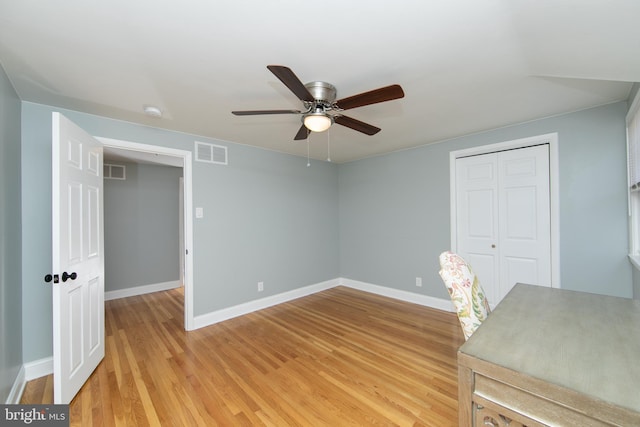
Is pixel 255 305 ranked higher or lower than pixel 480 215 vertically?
lower

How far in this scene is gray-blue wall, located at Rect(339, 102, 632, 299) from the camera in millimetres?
2404

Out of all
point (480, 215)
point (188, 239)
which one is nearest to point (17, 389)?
point (188, 239)

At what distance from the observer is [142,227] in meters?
4.61

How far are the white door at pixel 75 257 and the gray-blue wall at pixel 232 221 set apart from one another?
39 centimetres

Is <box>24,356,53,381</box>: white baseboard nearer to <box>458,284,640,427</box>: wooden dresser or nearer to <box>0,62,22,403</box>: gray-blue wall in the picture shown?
<box>0,62,22,403</box>: gray-blue wall

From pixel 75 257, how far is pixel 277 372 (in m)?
1.82

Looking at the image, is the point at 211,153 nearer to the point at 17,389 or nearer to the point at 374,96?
the point at 374,96

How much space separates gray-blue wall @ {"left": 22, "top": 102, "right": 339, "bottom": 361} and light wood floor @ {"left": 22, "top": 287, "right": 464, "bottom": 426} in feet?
1.69

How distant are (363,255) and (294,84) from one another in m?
3.51

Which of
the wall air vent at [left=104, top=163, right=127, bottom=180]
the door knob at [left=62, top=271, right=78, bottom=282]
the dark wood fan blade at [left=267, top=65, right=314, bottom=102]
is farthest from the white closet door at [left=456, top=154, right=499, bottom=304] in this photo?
the wall air vent at [left=104, top=163, right=127, bottom=180]

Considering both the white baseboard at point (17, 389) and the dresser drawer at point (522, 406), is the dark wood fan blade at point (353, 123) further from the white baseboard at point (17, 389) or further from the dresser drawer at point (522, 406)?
the white baseboard at point (17, 389)

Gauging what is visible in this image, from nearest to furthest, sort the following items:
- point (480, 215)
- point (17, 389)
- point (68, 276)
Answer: point (68, 276) → point (17, 389) → point (480, 215)

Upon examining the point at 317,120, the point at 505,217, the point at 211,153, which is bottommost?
the point at 505,217

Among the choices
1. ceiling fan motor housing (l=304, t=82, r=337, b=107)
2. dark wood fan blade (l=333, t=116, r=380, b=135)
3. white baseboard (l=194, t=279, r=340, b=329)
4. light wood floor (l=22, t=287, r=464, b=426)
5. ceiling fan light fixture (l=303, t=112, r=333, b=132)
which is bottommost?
light wood floor (l=22, t=287, r=464, b=426)
